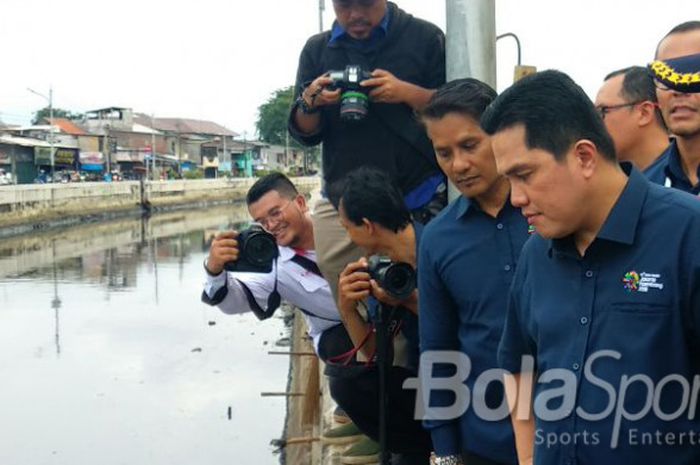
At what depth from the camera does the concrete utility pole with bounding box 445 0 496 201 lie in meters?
2.75

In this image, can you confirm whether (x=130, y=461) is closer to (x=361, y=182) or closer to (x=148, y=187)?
(x=361, y=182)

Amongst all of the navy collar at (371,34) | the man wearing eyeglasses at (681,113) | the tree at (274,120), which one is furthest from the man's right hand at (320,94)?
the tree at (274,120)

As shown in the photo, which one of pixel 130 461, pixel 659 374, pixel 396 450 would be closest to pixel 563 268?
pixel 659 374

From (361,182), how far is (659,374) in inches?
51.1

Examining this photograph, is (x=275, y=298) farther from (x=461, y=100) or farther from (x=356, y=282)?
(x=461, y=100)

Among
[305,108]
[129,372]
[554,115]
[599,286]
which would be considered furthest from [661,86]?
[129,372]

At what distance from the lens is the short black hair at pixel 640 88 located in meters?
2.54

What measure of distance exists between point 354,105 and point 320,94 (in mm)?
151

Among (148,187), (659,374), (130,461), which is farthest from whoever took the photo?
(148,187)

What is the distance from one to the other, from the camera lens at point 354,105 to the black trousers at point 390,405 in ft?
2.75

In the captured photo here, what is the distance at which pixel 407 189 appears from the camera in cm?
291

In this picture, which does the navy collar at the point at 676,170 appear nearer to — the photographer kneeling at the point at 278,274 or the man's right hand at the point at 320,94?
the man's right hand at the point at 320,94

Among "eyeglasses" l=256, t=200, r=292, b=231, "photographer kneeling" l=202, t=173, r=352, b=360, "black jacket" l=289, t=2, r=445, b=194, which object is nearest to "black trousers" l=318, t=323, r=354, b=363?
"photographer kneeling" l=202, t=173, r=352, b=360

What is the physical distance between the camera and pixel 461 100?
2.08 metres
